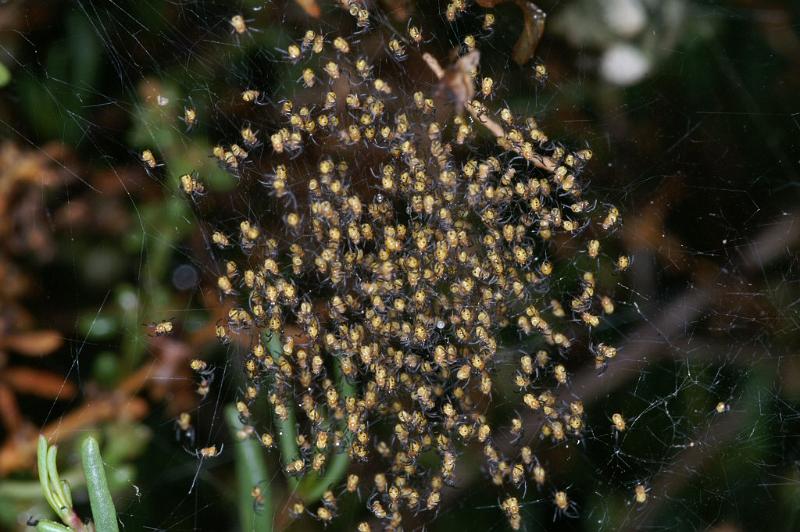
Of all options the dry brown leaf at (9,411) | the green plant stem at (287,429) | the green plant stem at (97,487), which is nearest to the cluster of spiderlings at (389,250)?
the green plant stem at (287,429)

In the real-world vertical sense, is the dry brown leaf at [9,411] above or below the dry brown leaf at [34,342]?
below

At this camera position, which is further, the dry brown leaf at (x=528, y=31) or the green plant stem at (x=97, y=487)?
the dry brown leaf at (x=528, y=31)

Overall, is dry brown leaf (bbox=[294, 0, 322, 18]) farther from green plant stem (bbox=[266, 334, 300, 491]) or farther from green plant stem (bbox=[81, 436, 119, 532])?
green plant stem (bbox=[81, 436, 119, 532])

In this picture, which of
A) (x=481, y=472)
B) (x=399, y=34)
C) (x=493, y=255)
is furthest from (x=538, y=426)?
(x=399, y=34)

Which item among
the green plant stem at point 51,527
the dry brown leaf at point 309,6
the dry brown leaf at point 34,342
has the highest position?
the dry brown leaf at point 309,6

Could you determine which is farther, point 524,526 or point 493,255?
point 524,526

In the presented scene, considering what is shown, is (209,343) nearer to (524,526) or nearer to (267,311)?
(267,311)

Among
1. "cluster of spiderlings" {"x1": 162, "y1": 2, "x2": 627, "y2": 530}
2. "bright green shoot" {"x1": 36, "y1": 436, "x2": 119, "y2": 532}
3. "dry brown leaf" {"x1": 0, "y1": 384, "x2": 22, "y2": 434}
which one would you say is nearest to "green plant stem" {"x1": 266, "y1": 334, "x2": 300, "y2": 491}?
"cluster of spiderlings" {"x1": 162, "y1": 2, "x2": 627, "y2": 530}

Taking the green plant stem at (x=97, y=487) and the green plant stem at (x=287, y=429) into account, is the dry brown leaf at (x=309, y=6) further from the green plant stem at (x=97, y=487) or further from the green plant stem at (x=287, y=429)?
the green plant stem at (x=97, y=487)
